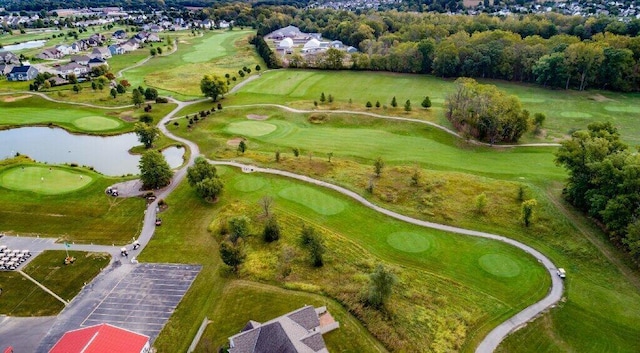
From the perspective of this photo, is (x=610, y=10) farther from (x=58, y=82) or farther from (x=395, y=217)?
(x=58, y=82)

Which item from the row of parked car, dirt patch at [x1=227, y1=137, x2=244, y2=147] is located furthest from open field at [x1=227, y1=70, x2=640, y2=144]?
the row of parked car

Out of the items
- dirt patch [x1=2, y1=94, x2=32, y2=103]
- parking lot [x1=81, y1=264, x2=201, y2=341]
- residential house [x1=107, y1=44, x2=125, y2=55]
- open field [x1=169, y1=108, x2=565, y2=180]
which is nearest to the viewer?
parking lot [x1=81, y1=264, x2=201, y2=341]

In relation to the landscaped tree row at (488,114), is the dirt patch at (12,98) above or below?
below

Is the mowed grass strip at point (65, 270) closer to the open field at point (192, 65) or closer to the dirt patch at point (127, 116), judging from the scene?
the dirt patch at point (127, 116)

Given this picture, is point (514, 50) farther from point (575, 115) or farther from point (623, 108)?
point (623, 108)

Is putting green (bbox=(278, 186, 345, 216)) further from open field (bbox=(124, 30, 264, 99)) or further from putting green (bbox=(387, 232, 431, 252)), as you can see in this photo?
open field (bbox=(124, 30, 264, 99))

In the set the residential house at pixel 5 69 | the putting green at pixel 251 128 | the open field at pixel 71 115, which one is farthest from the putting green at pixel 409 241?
the residential house at pixel 5 69

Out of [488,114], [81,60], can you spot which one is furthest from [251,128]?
[81,60]
